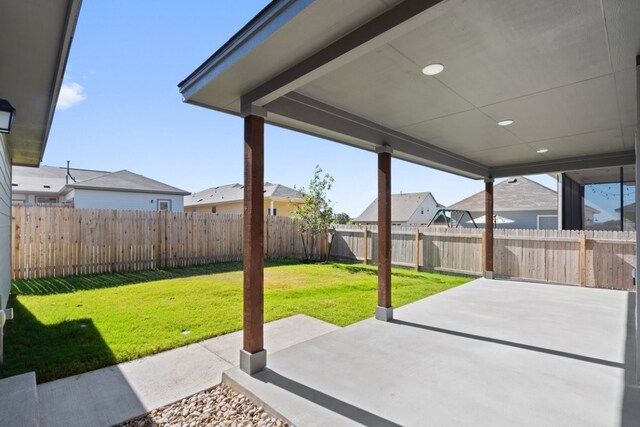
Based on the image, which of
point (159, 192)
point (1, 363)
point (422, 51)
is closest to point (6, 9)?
point (422, 51)

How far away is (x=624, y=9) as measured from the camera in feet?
6.79

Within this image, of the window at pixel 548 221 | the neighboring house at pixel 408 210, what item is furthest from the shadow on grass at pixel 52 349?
the neighboring house at pixel 408 210

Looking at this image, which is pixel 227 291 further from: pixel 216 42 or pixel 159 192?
pixel 159 192

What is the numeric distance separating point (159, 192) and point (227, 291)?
39.4 feet

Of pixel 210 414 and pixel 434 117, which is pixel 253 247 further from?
pixel 434 117

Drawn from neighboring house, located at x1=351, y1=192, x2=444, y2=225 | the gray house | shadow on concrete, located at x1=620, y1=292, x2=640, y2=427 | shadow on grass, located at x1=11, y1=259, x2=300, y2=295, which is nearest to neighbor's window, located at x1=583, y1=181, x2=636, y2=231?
the gray house

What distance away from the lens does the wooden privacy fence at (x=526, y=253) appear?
7.38 metres

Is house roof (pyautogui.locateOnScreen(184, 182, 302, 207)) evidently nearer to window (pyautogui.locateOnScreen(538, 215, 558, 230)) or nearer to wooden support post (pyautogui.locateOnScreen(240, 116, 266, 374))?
→ window (pyautogui.locateOnScreen(538, 215, 558, 230))

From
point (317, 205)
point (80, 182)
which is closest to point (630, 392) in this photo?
point (317, 205)

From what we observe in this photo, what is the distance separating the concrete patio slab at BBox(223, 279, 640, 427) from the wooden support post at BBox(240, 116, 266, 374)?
0.25 meters

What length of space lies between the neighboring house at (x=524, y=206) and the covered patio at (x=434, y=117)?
1262cm

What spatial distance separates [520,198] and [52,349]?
2012cm

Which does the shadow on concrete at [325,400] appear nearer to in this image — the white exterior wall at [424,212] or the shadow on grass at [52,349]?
the shadow on grass at [52,349]

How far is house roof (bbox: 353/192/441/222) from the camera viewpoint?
2991 centimetres
